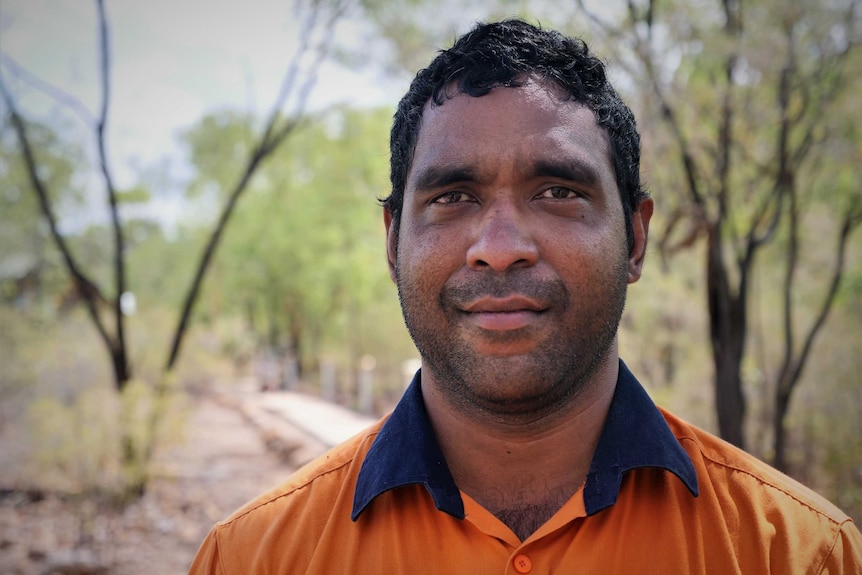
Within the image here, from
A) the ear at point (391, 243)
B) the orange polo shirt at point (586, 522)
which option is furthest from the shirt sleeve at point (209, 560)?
the ear at point (391, 243)

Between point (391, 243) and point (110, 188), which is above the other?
point (110, 188)

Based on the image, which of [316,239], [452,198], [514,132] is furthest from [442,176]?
[316,239]

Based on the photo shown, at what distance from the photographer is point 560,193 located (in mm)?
1631

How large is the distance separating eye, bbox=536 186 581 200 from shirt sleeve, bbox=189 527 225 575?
3.59 ft

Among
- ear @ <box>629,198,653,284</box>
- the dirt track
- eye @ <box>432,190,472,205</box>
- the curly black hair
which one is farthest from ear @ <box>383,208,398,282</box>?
the dirt track

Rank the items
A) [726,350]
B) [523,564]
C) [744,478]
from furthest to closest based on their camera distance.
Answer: [726,350] → [744,478] → [523,564]

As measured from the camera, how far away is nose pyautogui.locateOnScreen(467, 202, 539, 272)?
1.50 meters

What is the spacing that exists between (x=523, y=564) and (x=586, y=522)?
17cm

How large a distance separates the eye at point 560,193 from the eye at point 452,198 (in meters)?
0.18

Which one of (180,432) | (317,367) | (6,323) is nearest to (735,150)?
(180,432)

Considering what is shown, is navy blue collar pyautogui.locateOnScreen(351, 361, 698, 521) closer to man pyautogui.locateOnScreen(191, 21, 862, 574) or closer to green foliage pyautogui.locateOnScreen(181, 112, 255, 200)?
man pyautogui.locateOnScreen(191, 21, 862, 574)

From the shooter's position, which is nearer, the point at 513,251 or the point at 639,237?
the point at 513,251

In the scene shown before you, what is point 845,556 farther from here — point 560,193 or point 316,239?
point 316,239

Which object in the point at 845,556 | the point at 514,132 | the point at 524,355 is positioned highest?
the point at 514,132
